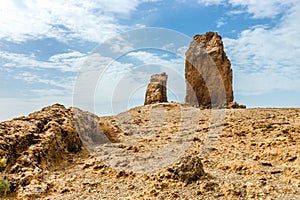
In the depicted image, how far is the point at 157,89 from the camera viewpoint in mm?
32469

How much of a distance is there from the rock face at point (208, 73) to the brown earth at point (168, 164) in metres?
14.4

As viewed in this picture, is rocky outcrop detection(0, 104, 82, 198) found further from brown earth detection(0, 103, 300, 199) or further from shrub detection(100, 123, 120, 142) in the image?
shrub detection(100, 123, 120, 142)

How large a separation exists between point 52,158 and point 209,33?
25062 mm

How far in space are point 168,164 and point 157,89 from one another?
23.6 meters

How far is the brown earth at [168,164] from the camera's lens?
7.02 m

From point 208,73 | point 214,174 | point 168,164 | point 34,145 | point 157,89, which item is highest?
point 208,73

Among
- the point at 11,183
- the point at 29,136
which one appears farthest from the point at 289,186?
the point at 29,136

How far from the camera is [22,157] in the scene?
9172 millimetres

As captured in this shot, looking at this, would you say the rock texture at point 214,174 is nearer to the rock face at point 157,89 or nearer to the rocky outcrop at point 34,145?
the rocky outcrop at point 34,145

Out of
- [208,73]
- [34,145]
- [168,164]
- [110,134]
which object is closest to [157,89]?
[208,73]

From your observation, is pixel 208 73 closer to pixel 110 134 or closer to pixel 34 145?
pixel 110 134

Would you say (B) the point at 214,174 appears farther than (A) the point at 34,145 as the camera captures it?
No

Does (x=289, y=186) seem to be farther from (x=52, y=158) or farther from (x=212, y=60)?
(x=212, y=60)

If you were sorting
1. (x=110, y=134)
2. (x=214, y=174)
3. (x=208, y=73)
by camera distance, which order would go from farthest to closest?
(x=208, y=73) → (x=110, y=134) → (x=214, y=174)
